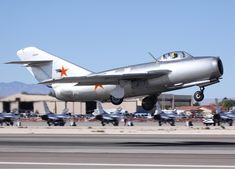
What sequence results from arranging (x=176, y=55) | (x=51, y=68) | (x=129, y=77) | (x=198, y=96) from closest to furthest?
(x=198, y=96), (x=176, y=55), (x=129, y=77), (x=51, y=68)

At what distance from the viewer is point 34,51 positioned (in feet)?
139

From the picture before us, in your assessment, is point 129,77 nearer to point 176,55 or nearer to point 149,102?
point 149,102

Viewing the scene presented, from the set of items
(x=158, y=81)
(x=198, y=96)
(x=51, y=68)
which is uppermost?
(x=51, y=68)

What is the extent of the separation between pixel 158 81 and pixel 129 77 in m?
1.89

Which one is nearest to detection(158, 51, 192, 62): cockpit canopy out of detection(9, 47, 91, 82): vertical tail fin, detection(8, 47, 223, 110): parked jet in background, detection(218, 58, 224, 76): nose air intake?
detection(8, 47, 223, 110): parked jet in background

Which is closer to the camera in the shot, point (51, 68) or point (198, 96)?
point (198, 96)

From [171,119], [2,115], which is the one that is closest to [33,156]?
[171,119]

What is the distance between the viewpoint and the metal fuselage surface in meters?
34.5

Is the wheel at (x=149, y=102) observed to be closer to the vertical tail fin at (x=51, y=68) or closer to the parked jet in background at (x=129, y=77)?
the parked jet in background at (x=129, y=77)

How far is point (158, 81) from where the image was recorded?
120 feet

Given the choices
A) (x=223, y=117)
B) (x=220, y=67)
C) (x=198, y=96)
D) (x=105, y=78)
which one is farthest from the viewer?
(x=223, y=117)

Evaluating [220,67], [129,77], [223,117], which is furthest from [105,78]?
[223,117]

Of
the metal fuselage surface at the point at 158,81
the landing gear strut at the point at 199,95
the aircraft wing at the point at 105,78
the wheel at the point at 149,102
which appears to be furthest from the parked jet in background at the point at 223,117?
the landing gear strut at the point at 199,95

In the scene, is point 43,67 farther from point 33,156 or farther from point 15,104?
point 15,104
